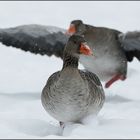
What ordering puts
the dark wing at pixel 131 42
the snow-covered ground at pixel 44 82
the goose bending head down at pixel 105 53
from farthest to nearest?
the dark wing at pixel 131 42, the goose bending head down at pixel 105 53, the snow-covered ground at pixel 44 82

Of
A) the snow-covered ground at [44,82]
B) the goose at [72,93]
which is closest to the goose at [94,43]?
the snow-covered ground at [44,82]

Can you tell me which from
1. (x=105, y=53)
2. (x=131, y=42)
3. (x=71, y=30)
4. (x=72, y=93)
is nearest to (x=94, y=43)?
(x=105, y=53)

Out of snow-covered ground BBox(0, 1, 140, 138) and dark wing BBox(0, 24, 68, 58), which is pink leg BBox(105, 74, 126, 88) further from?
dark wing BBox(0, 24, 68, 58)

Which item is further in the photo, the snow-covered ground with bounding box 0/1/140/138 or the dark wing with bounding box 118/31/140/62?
the dark wing with bounding box 118/31/140/62

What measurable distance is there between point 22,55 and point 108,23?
4.13m

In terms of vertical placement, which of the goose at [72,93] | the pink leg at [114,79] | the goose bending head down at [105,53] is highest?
the goose bending head down at [105,53]

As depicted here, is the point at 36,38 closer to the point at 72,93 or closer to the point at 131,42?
the point at 131,42

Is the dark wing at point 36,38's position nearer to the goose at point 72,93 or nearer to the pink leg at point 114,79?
the pink leg at point 114,79

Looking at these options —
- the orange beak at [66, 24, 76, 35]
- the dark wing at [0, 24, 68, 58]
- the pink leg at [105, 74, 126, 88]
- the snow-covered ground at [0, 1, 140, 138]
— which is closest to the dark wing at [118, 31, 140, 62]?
the pink leg at [105, 74, 126, 88]

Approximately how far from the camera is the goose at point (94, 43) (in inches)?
485

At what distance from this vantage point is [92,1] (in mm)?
21516

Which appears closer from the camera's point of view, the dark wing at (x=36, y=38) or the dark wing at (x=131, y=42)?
the dark wing at (x=36, y=38)

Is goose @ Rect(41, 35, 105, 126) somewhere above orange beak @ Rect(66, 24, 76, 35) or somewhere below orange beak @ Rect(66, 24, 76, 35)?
below

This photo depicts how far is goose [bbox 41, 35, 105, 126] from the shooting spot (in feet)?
27.8
